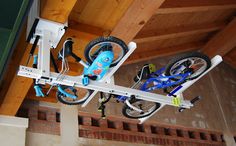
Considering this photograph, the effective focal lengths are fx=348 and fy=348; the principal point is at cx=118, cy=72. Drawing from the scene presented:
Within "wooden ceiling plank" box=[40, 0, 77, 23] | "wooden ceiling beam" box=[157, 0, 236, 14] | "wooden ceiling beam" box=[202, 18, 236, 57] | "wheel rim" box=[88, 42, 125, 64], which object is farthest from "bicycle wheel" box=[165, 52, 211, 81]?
"wooden ceiling beam" box=[202, 18, 236, 57]

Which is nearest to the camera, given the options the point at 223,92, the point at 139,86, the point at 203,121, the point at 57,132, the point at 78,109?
the point at 139,86

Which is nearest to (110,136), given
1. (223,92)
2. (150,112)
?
(150,112)

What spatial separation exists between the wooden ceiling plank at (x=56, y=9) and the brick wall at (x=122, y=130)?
1.76 meters

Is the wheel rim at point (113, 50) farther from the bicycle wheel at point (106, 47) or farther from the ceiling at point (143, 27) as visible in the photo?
the ceiling at point (143, 27)

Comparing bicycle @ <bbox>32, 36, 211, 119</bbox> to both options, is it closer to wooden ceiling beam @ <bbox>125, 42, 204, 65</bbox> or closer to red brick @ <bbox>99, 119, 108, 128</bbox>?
red brick @ <bbox>99, 119, 108, 128</bbox>

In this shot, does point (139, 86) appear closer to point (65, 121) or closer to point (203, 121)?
point (65, 121)

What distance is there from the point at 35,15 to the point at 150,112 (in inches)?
70.5

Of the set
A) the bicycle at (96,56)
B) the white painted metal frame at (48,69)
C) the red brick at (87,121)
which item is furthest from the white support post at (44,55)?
the red brick at (87,121)

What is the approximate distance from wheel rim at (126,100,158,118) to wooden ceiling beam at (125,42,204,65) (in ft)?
4.56

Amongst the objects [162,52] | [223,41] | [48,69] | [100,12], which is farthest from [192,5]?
[48,69]

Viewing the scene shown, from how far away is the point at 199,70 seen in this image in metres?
3.57

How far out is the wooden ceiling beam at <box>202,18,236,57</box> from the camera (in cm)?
571

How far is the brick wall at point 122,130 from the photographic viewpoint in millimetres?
4246

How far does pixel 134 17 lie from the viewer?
3.25 meters
